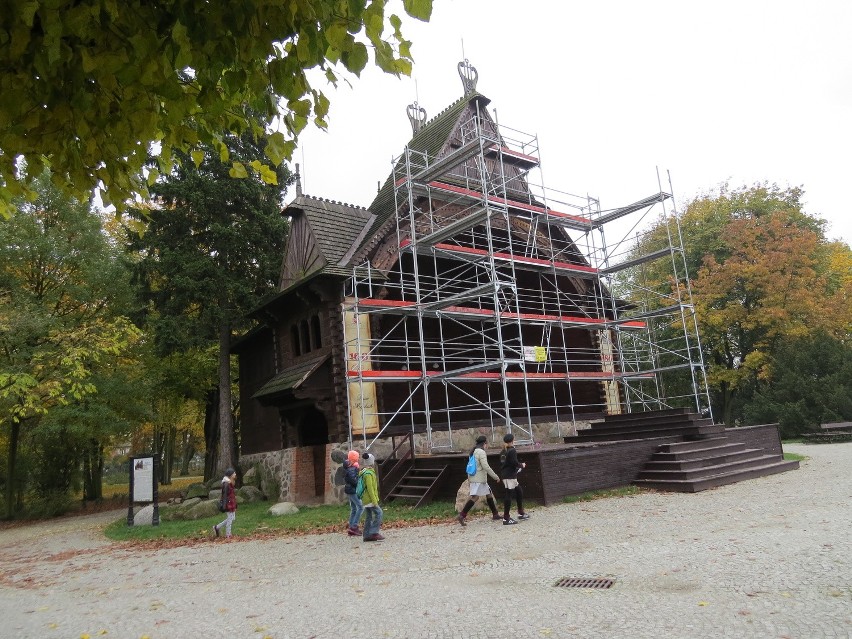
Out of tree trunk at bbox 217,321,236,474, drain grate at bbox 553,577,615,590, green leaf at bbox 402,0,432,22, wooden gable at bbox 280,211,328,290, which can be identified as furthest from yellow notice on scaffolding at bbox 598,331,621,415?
green leaf at bbox 402,0,432,22

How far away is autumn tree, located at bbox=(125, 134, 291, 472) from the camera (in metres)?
21.2

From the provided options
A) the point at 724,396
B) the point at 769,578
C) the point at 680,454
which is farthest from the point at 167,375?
the point at 724,396

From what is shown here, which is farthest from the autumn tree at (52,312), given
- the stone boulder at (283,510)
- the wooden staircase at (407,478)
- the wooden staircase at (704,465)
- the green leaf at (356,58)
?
the green leaf at (356,58)

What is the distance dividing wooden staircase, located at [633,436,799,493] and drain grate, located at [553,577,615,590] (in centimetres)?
783

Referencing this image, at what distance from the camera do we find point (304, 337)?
65.8 ft

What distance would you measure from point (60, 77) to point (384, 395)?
15050mm

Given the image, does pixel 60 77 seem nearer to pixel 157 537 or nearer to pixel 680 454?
pixel 157 537

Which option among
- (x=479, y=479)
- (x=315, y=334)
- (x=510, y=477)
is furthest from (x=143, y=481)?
(x=510, y=477)

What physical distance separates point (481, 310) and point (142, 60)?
50.7 ft

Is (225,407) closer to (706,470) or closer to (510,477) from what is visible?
(510,477)

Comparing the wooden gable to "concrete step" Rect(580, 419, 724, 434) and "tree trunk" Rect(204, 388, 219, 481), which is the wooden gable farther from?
"tree trunk" Rect(204, 388, 219, 481)

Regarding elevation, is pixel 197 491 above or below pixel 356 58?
below

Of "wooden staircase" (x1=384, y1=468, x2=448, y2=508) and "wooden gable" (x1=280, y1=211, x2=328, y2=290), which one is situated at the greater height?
"wooden gable" (x1=280, y1=211, x2=328, y2=290)

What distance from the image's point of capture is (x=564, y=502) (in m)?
13.1
